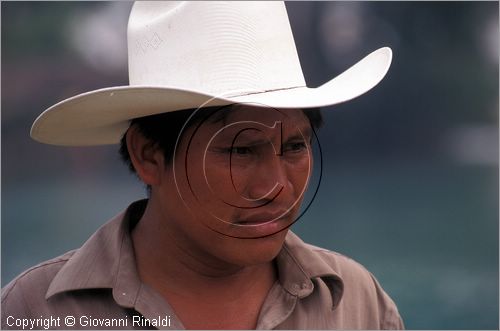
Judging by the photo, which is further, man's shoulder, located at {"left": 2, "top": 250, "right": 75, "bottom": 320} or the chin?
man's shoulder, located at {"left": 2, "top": 250, "right": 75, "bottom": 320}

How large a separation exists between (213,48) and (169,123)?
0.67 ft

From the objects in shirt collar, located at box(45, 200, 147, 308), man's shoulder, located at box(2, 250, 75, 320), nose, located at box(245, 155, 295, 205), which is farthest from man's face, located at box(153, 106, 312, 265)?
man's shoulder, located at box(2, 250, 75, 320)

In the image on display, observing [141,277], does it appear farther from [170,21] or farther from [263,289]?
[170,21]

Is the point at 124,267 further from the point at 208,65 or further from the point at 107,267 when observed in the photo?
the point at 208,65

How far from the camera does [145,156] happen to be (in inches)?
64.8

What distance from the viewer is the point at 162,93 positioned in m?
1.40

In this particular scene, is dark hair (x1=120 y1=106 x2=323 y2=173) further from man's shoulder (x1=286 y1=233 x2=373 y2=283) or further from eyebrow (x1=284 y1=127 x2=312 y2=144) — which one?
man's shoulder (x1=286 y1=233 x2=373 y2=283)

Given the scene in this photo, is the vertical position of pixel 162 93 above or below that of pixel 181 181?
above

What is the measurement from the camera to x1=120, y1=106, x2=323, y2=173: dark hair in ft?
4.91

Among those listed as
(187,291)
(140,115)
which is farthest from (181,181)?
(187,291)

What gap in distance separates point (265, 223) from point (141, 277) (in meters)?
0.34

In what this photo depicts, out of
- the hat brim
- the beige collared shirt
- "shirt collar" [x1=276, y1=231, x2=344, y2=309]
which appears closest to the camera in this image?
the hat brim

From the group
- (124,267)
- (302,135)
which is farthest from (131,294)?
(302,135)

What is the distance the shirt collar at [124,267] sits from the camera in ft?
5.21
